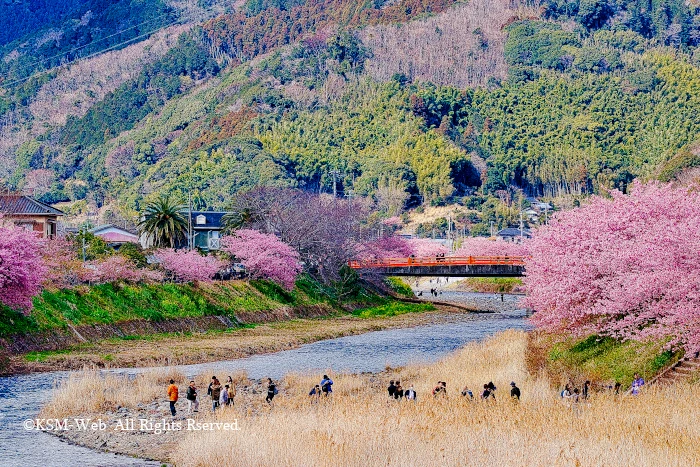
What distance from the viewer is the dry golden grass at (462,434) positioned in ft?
87.7

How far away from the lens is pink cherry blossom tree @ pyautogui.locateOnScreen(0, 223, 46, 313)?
174 ft

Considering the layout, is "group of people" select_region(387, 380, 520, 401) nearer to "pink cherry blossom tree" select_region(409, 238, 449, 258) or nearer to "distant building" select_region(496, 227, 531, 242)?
"pink cherry blossom tree" select_region(409, 238, 449, 258)

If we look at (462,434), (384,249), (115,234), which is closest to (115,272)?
(462,434)

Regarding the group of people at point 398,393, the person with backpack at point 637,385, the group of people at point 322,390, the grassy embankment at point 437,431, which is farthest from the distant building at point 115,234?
the person with backpack at point 637,385

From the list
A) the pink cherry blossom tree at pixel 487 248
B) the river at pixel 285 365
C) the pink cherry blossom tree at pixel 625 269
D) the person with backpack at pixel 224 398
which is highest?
the pink cherry blossom tree at pixel 487 248

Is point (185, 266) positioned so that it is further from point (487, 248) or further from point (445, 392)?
point (487, 248)

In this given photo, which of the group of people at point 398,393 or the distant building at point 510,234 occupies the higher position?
the distant building at point 510,234

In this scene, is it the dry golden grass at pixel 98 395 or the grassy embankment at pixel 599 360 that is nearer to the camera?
the dry golden grass at pixel 98 395

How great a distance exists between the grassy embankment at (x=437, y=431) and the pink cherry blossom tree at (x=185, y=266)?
43333mm

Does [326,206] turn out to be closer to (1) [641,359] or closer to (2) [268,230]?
(2) [268,230]

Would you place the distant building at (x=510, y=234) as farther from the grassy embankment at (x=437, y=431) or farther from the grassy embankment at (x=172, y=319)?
the grassy embankment at (x=437, y=431)

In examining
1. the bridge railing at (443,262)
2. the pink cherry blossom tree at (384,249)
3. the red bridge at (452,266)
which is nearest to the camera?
the red bridge at (452,266)

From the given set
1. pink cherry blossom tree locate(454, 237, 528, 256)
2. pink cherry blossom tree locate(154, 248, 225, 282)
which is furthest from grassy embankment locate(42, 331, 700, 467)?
pink cherry blossom tree locate(454, 237, 528, 256)

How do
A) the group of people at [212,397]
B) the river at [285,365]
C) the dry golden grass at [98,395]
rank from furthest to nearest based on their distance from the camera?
the dry golden grass at [98,395]
the group of people at [212,397]
the river at [285,365]
